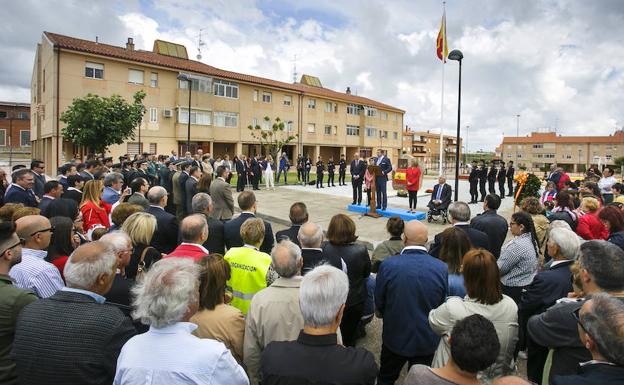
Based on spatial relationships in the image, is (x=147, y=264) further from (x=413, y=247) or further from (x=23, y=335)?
(x=413, y=247)

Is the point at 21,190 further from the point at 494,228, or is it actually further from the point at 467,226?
the point at 494,228

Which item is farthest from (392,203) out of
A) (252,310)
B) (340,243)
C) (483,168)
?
(252,310)

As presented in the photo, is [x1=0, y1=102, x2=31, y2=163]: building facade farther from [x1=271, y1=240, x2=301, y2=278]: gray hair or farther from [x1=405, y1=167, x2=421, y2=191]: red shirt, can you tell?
[x1=271, y1=240, x2=301, y2=278]: gray hair

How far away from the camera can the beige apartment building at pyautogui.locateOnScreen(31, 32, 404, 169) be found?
91.8 feet

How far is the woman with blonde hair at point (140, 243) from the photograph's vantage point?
363cm

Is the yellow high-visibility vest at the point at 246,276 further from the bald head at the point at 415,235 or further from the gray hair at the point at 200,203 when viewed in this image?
the gray hair at the point at 200,203

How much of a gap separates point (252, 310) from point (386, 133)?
178 feet

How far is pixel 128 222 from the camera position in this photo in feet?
13.0

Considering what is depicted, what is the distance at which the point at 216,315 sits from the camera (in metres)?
2.61

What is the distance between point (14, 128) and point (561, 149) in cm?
10486

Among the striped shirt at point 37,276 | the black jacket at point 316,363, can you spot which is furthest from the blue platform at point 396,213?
the black jacket at point 316,363

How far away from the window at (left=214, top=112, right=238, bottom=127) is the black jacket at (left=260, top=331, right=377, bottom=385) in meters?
35.9

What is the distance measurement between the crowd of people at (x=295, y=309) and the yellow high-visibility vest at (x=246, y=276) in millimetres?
12

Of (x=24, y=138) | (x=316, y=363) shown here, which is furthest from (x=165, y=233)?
(x=24, y=138)
